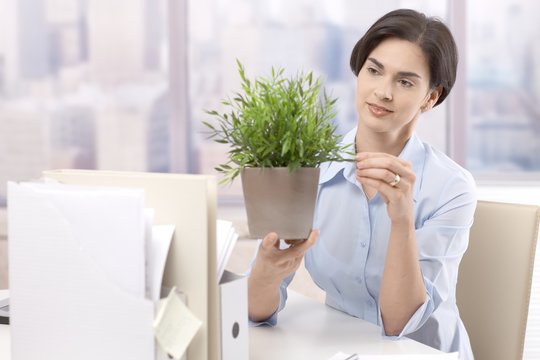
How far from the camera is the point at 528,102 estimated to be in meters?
3.45

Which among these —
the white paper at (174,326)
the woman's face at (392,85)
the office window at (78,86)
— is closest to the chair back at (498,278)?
the woman's face at (392,85)

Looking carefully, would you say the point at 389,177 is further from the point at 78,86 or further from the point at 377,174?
the point at 78,86

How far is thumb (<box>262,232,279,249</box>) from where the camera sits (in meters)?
1.17

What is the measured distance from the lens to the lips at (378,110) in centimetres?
165

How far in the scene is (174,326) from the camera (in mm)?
1015

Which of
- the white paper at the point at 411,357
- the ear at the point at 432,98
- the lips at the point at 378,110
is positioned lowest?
the white paper at the point at 411,357

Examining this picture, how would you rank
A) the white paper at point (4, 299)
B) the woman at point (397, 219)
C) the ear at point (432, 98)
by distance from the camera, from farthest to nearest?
1. the ear at point (432, 98)
2. the white paper at point (4, 299)
3. the woman at point (397, 219)

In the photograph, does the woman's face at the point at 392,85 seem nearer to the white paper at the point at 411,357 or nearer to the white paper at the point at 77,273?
the white paper at the point at 411,357

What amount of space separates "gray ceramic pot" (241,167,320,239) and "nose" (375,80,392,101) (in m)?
0.54

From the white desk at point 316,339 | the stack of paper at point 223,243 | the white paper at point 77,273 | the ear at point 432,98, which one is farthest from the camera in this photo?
the ear at point 432,98

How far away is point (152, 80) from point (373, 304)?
2034 mm

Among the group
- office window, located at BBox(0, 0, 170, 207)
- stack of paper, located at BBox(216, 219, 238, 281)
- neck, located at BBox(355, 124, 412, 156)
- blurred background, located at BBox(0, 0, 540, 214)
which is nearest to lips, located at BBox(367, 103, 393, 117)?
neck, located at BBox(355, 124, 412, 156)

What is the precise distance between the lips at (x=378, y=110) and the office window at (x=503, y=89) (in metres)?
1.92

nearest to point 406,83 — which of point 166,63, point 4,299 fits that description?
point 4,299
